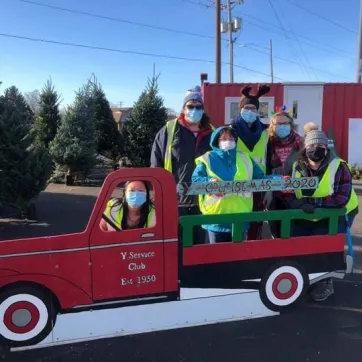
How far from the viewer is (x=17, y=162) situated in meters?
6.64

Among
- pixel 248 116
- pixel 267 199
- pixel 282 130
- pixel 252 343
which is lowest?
pixel 252 343

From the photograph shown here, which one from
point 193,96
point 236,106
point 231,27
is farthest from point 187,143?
point 231,27

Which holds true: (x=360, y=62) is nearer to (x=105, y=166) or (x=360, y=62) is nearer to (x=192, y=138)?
(x=105, y=166)

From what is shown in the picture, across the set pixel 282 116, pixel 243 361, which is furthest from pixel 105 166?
pixel 243 361

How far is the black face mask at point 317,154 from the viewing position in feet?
11.2

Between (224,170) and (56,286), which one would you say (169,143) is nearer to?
(224,170)

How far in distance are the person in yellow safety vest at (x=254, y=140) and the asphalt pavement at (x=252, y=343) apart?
0.87 m

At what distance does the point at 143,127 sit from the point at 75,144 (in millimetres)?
2544

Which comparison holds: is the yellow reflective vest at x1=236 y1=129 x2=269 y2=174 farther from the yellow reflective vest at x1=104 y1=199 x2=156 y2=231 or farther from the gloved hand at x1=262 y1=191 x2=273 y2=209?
the yellow reflective vest at x1=104 y1=199 x2=156 y2=231

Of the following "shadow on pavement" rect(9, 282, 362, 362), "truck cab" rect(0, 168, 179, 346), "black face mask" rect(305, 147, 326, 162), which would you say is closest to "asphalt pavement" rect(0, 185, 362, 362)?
"shadow on pavement" rect(9, 282, 362, 362)

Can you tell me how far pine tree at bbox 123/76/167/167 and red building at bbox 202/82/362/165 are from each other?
176cm

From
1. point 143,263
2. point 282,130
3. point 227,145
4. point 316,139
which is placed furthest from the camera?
point 282,130

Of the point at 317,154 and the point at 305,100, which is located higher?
the point at 305,100

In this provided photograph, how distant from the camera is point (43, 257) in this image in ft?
8.76
